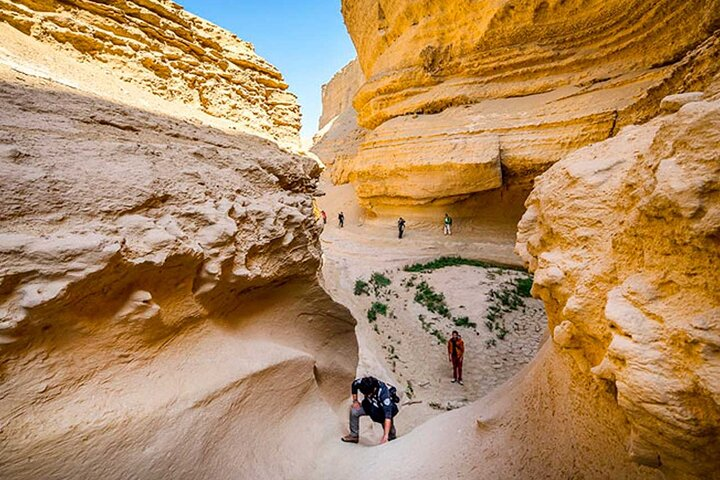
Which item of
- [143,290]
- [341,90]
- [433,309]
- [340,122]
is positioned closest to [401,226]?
[433,309]

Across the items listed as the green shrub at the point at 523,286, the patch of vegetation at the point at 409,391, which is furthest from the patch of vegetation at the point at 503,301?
the patch of vegetation at the point at 409,391

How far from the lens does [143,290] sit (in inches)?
82.4

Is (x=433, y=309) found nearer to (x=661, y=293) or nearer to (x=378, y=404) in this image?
(x=378, y=404)

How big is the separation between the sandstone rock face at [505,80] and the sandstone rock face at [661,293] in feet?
22.7

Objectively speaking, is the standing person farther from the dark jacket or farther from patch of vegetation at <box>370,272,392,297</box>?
the dark jacket

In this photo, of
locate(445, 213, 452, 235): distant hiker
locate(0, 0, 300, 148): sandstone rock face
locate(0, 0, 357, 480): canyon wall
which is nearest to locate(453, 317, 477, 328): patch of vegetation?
locate(0, 0, 357, 480): canyon wall

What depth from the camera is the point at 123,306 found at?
6.57ft

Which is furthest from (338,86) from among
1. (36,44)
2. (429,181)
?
(36,44)

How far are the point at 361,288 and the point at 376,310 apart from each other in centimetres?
96

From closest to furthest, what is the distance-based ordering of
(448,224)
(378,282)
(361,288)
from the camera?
(361,288) < (378,282) < (448,224)

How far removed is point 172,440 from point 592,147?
345cm

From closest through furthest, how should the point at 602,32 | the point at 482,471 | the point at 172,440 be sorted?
1. the point at 172,440
2. the point at 482,471
3. the point at 602,32

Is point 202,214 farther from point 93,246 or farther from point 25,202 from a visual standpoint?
point 25,202

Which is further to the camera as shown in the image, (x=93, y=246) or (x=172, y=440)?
(x=172, y=440)
